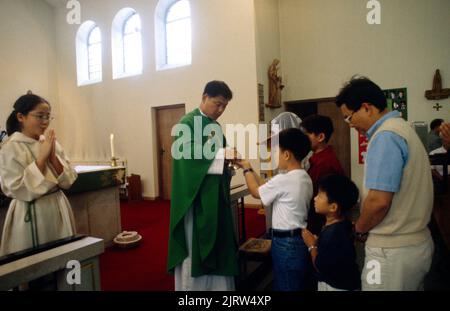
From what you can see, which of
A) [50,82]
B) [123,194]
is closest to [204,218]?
[123,194]

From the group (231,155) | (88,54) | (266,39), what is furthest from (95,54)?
(231,155)

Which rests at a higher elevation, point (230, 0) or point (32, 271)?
point (230, 0)

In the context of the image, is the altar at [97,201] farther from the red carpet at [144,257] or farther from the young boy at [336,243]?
the young boy at [336,243]

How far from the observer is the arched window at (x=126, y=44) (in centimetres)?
698

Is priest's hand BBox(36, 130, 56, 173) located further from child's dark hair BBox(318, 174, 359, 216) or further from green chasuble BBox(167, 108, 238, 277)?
child's dark hair BBox(318, 174, 359, 216)

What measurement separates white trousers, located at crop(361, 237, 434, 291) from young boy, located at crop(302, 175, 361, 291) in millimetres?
162

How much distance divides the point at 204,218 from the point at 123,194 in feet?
17.9

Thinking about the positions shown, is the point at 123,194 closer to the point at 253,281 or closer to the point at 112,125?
the point at 112,125

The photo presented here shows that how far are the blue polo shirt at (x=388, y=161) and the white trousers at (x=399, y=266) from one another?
273mm

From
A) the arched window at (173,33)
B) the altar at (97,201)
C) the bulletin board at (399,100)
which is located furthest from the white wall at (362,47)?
the altar at (97,201)

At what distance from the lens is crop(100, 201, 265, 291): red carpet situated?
2.87m

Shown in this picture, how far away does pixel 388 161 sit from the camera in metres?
1.18

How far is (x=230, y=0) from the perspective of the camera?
5.54 meters

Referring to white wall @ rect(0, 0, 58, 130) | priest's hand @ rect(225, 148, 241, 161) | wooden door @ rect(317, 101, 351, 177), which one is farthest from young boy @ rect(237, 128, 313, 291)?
white wall @ rect(0, 0, 58, 130)
